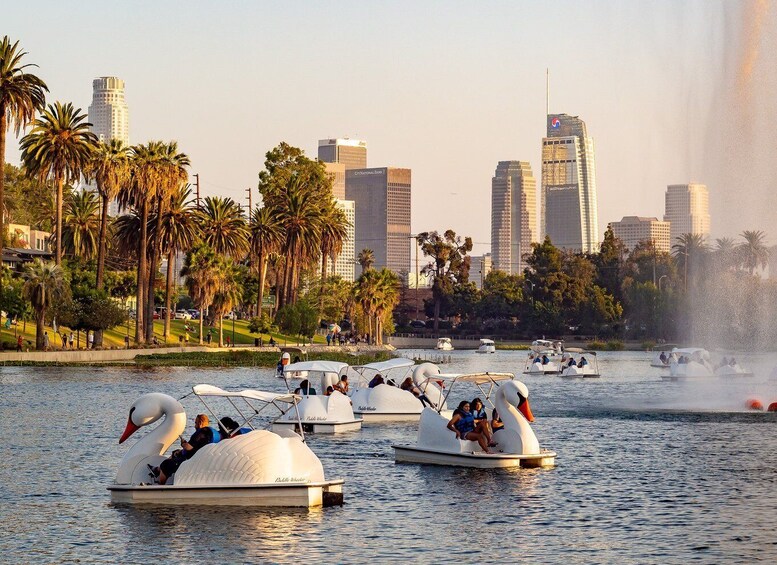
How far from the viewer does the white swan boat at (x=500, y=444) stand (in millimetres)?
34688

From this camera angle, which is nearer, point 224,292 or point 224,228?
point 224,292

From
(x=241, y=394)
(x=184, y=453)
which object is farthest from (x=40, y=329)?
(x=184, y=453)

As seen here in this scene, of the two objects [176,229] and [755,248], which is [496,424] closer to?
[755,248]

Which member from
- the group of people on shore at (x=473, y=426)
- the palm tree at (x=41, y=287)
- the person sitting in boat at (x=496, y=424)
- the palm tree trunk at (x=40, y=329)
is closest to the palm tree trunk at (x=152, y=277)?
the palm tree trunk at (x=40, y=329)

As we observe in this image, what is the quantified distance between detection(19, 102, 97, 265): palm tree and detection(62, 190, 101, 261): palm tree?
42192 mm

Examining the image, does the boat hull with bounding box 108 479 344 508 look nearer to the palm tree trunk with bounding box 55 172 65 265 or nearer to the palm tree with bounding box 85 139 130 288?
the palm tree trunk with bounding box 55 172 65 265

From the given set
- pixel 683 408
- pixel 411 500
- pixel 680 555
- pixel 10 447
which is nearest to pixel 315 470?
pixel 411 500

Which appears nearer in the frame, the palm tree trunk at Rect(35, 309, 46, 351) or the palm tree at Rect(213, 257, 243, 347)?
the palm tree trunk at Rect(35, 309, 46, 351)

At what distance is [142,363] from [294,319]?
4643cm

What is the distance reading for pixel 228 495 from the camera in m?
27.9

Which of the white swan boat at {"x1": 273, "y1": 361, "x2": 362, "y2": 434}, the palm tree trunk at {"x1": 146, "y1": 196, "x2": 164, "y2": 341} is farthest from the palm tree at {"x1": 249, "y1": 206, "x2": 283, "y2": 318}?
the white swan boat at {"x1": 273, "y1": 361, "x2": 362, "y2": 434}

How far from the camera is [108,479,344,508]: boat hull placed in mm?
27734

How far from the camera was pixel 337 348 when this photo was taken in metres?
139

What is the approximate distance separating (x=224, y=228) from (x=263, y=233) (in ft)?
15.0
